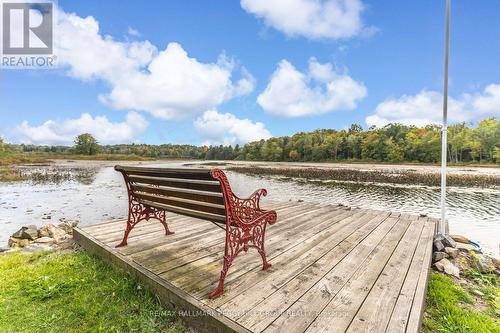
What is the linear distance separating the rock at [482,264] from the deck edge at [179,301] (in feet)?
15.3

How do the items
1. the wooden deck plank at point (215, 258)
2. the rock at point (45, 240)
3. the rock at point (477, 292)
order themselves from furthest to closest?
the rock at point (45, 240) < the rock at point (477, 292) < the wooden deck plank at point (215, 258)

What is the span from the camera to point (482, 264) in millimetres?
4445

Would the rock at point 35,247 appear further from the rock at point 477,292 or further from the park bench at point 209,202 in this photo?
the rock at point 477,292

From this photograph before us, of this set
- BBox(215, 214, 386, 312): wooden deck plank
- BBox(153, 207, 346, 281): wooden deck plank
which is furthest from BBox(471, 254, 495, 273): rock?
BBox(153, 207, 346, 281): wooden deck plank

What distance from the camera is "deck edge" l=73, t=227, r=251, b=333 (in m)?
2.25

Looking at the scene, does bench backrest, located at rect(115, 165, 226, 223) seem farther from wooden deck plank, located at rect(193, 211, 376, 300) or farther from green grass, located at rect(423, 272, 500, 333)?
green grass, located at rect(423, 272, 500, 333)

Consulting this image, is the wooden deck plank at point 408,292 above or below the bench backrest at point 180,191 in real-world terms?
below

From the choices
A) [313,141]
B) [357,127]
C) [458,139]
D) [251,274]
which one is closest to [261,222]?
[251,274]

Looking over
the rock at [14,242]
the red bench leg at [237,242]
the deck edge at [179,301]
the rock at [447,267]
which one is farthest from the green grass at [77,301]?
the rock at [447,267]

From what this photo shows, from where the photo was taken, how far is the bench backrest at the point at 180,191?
2789mm

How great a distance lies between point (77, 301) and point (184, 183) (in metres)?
1.89

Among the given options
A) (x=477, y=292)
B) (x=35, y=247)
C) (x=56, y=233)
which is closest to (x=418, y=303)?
(x=477, y=292)

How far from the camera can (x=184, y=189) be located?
3148 millimetres

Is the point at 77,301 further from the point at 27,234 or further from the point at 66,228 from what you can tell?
the point at 66,228
